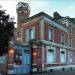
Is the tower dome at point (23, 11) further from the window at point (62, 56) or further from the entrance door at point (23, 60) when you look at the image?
the entrance door at point (23, 60)

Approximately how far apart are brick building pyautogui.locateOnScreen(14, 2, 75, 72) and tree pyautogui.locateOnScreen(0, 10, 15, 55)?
1092 cm

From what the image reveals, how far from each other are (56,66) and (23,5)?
1786 cm

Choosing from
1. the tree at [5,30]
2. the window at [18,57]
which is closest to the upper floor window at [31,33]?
the window at [18,57]

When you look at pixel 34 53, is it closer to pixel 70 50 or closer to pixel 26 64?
pixel 26 64

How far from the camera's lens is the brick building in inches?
1063

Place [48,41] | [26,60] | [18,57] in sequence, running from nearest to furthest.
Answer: [18,57] → [26,60] → [48,41]

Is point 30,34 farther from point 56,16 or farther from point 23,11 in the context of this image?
point 23,11

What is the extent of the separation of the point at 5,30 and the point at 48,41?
1453cm

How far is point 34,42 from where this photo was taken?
2739 cm

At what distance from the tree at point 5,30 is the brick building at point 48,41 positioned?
35.8ft

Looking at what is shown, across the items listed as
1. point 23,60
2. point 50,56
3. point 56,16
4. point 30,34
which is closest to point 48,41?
point 50,56

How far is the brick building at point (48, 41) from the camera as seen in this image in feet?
88.6

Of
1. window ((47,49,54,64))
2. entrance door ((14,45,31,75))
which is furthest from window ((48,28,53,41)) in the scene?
entrance door ((14,45,31,75))

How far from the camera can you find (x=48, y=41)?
29.0 m
